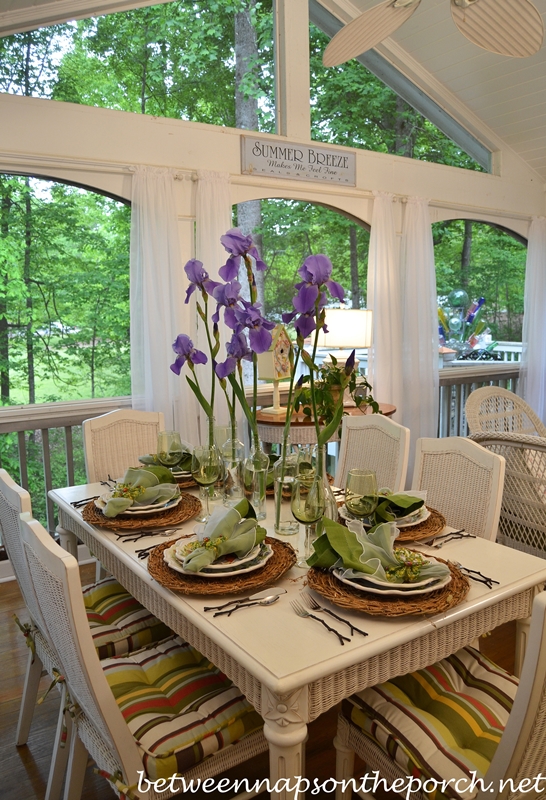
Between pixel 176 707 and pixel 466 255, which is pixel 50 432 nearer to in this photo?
pixel 176 707

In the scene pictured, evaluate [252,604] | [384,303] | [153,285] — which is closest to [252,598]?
[252,604]

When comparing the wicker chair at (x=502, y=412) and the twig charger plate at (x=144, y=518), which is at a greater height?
the wicker chair at (x=502, y=412)

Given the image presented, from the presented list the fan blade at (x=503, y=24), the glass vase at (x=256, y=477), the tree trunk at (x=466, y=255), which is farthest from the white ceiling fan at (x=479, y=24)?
the tree trunk at (x=466, y=255)

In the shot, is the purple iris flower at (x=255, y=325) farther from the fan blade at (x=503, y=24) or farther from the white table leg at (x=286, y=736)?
the fan blade at (x=503, y=24)

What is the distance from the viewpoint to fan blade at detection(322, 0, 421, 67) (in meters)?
2.38

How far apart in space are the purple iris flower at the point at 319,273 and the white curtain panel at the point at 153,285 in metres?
2.35

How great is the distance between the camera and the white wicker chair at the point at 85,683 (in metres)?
1.31

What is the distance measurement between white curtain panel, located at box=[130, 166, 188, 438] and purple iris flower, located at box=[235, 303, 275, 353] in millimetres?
2150

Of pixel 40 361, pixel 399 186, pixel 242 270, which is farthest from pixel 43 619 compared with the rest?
pixel 399 186

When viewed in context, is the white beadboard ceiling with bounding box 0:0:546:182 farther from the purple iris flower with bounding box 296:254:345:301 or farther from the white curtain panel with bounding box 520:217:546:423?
the purple iris flower with bounding box 296:254:345:301

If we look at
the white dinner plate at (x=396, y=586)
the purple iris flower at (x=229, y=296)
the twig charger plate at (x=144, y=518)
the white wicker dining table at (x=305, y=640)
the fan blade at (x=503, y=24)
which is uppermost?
the fan blade at (x=503, y=24)

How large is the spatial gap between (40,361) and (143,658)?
262 centimetres

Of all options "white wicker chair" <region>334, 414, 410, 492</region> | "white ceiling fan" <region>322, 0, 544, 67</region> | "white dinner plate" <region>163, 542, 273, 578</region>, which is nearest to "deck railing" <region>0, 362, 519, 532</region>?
"white wicker chair" <region>334, 414, 410, 492</region>

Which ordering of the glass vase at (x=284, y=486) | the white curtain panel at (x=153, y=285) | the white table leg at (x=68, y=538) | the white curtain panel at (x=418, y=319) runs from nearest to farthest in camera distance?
1. the glass vase at (x=284, y=486)
2. the white table leg at (x=68, y=538)
3. the white curtain panel at (x=153, y=285)
4. the white curtain panel at (x=418, y=319)
